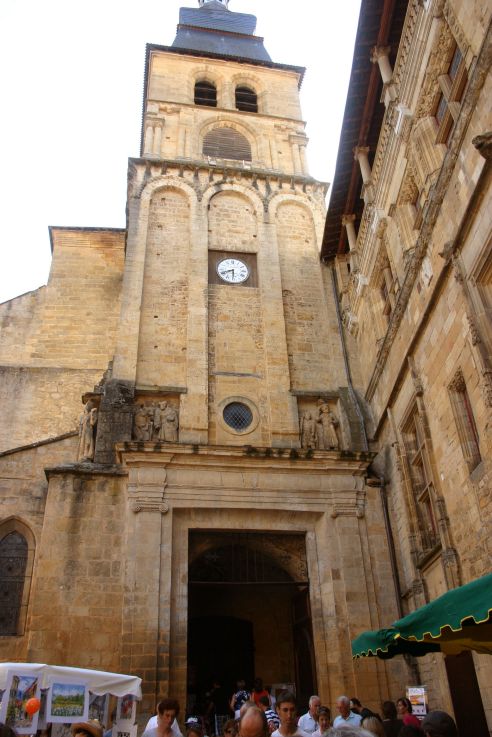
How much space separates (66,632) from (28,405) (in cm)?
737

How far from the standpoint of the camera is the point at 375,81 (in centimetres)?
1412

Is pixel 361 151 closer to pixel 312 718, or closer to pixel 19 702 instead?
pixel 312 718

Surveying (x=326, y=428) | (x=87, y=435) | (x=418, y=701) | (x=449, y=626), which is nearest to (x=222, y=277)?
(x=326, y=428)

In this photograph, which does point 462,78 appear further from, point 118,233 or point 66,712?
point 118,233

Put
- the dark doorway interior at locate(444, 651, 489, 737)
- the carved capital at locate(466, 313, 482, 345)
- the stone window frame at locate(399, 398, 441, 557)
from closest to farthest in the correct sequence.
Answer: the carved capital at locate(466, 313, 482, 345), the dark doorway interior at locate(444, 651, 489, 737), the stone window frame at locate(399, 398, 441, 557)

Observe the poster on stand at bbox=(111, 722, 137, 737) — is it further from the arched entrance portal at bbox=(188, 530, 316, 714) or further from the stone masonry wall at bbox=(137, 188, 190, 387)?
the stone masonry wall at bbox=(137, 188, 190, 387)

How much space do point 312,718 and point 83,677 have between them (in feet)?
9.72

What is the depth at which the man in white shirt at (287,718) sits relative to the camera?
4824mm

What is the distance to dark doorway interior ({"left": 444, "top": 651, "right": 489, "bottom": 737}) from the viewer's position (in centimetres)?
885

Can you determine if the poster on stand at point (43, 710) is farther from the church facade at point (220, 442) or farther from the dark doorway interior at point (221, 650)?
the dark doorway interior at point (221, 650)

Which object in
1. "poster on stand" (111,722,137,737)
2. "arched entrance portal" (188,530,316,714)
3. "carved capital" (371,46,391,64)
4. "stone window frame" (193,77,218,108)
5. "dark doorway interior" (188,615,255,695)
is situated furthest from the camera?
"stone window frame" (193,77,218,108)

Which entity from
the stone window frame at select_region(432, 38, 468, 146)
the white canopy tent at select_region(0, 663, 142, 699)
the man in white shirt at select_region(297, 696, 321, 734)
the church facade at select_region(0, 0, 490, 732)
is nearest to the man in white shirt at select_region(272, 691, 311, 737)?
the man in white shirt at select_region(297, 696, 321, 734)

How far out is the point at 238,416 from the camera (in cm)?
1467

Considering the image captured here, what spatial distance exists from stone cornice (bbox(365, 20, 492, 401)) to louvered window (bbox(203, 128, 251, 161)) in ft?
32.6
